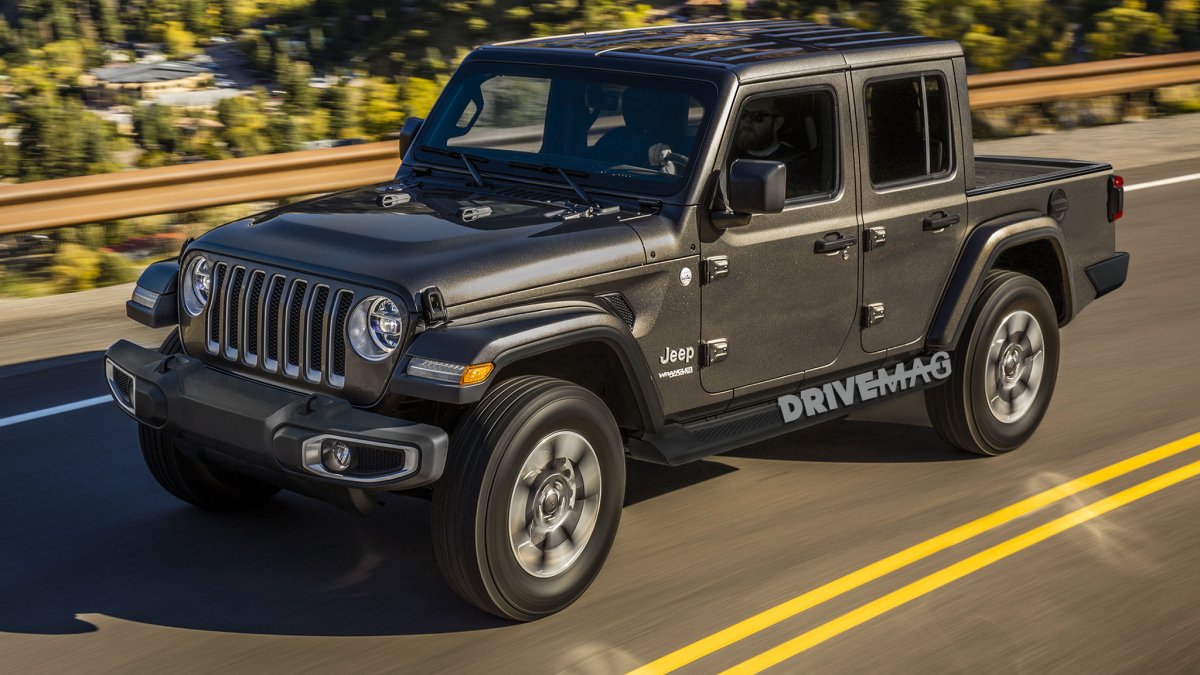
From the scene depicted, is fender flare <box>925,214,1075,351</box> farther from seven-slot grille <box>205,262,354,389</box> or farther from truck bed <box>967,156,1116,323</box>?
seven-slot grille <box>205,262,354,389</box>

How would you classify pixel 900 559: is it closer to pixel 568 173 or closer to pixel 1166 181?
pixel 568 173

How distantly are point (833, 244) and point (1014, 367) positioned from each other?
4.69 feet

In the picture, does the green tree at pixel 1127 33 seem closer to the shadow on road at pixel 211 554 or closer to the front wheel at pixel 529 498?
the shadow on road at pixel 211 554

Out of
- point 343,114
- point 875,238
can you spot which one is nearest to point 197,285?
point 875,238

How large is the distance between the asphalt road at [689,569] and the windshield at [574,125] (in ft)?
4.66

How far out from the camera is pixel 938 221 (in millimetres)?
6168

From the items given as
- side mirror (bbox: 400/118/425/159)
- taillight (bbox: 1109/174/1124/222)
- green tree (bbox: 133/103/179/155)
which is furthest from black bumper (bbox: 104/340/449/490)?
green tree (bbox: 133/103/179/155)

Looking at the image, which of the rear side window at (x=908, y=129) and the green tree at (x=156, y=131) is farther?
the green tree at (x=156, y=131)

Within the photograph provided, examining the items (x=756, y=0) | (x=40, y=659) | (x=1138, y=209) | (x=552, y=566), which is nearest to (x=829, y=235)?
(x=552, y=566)

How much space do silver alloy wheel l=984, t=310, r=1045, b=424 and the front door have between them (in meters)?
0.99

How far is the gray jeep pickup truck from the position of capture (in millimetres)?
4664

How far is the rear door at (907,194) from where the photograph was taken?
5938 mm

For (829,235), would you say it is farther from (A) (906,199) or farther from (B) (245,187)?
(B) (245,187)

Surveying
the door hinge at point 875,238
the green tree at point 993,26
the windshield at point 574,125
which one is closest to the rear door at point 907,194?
the door hinge at point 875,238
